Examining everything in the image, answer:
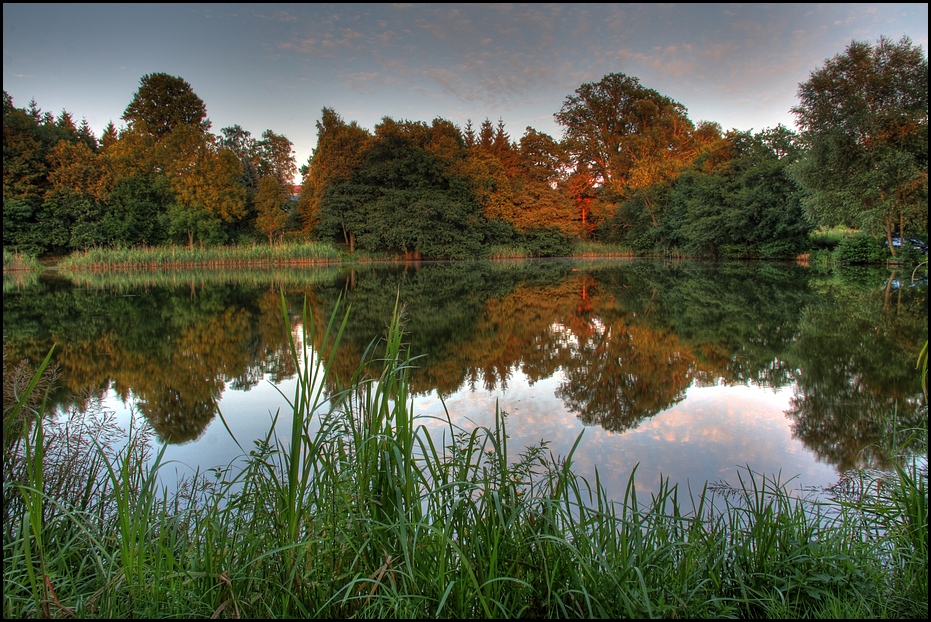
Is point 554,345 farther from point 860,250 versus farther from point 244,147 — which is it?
point 244,147

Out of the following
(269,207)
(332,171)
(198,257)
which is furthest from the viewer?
(332,171)

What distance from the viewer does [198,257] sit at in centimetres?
2403

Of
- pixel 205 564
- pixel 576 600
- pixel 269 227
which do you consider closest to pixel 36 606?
pixel 205 564

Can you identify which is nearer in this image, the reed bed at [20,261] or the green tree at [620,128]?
the reed bed at [20,261]

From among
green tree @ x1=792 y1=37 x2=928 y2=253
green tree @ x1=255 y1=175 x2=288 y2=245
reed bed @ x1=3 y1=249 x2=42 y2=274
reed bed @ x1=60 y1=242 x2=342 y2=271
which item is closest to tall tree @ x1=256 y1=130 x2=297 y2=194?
green tree @ x1=255 y1=175 x2=288 y2=245

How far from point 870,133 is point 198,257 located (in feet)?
80.9

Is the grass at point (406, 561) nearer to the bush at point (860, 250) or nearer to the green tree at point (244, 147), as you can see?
the bush at point (860, 250)

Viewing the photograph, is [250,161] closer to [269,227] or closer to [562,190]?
[269,227]

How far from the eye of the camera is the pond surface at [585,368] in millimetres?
3551

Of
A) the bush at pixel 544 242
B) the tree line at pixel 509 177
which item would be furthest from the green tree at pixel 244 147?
the bush at pixel 544 242

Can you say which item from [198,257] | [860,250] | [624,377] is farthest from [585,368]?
[198,257]

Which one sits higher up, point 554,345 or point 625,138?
point 625,138

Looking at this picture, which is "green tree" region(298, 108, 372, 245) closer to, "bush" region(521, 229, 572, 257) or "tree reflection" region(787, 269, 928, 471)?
"bush" region(521, 229, 572, 257)

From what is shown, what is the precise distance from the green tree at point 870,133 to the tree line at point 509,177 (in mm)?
48
